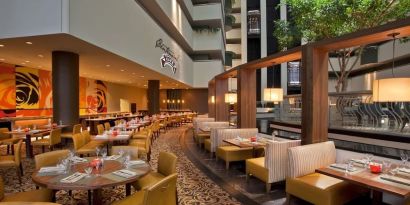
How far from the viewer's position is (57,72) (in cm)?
706

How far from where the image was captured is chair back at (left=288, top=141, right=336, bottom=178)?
361cm

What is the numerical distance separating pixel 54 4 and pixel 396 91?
19.8 ft

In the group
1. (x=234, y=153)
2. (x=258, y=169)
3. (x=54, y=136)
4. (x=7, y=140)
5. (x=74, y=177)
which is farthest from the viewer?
(x=7, y=140)

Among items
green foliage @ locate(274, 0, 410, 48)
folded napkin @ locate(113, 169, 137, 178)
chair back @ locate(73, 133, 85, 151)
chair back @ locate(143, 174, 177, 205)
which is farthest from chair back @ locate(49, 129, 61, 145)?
green foliage @ locate(274, 0, 410, 48)

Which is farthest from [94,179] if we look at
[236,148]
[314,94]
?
[236,148]

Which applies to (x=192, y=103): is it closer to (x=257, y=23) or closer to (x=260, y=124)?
(x=257, y=23)

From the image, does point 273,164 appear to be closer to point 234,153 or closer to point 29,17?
point 234,153

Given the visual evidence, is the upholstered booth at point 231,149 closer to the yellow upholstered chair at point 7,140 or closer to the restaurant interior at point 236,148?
the restaurant interior at point 236,148

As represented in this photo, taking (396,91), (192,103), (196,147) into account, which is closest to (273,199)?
(396,91)

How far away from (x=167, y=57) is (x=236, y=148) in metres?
7.61

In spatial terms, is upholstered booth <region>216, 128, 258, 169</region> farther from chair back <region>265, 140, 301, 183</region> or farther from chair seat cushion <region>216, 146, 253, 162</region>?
chair back <region>265, 140, 301, 183</region>

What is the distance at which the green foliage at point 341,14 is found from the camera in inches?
327

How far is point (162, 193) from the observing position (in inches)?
93.9

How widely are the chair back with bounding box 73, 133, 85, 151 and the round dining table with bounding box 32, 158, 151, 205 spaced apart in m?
2.21
